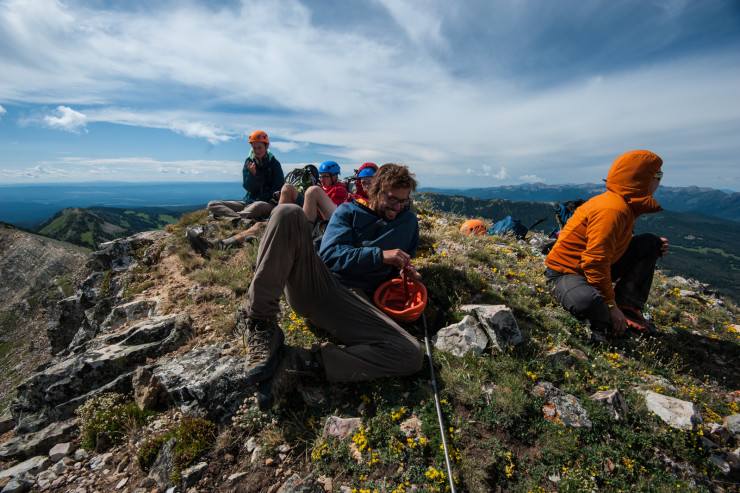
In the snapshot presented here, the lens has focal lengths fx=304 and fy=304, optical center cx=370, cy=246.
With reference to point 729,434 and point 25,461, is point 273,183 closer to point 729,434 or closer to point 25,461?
point 25,461

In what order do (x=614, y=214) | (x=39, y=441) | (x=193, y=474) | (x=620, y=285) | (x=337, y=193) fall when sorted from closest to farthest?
(x=193, y=474) < (x=39, y=441) < (x=614, y=214) < (x=620, y=285) < (x=337, y=193)

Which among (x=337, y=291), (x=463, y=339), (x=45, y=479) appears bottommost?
(x=45, y=479)

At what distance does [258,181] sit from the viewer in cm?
1096

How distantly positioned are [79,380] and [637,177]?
31.2ft

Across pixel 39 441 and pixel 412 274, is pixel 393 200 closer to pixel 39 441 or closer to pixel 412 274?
pixel 412 274

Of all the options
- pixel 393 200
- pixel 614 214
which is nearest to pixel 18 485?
pixel 393 200

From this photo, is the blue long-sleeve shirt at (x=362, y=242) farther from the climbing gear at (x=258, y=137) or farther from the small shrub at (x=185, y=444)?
the climbing gear at (x=258, y=137)

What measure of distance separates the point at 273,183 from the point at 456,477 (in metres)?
10.3

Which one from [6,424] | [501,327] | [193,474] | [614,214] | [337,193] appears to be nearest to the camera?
[193,474]

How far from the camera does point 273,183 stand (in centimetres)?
1114

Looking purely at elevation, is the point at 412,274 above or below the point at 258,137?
below

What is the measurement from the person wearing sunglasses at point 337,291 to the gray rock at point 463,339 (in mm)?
647

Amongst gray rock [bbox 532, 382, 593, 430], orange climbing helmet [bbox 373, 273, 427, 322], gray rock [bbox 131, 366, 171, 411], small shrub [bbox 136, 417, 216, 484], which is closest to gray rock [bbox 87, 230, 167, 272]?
gray rock [bbox 131, 366, 171, 411]

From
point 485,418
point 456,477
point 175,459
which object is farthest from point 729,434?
point 175,459
